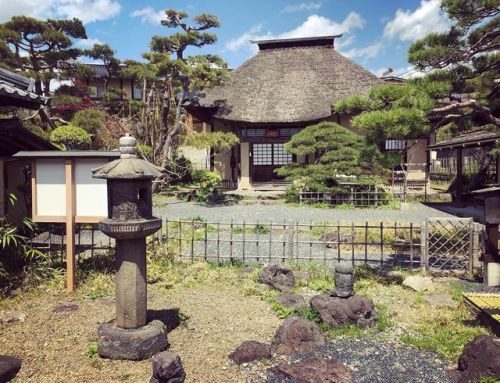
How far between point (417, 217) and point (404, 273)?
6232 mm

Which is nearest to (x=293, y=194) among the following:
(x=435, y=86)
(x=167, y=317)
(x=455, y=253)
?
(x=455, y=253)

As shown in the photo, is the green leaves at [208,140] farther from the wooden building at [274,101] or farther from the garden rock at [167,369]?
the garden rock at [167,369]

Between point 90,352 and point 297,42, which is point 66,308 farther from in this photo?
point 297,42

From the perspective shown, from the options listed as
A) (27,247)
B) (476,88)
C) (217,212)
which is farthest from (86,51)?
(476,88)

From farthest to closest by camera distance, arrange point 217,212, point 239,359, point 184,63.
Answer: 1. point 184,63
2. point 217,212
3. point 239,359

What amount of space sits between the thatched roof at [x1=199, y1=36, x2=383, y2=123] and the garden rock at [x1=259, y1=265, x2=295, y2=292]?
13.6 meters

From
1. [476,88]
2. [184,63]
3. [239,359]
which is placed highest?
[184,63]

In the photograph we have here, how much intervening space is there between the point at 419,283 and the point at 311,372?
3746mm

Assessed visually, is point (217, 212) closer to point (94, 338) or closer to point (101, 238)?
point (101, 238)

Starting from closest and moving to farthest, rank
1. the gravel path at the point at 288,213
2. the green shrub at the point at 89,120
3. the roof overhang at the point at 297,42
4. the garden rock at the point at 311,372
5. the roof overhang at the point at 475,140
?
the garden rock at the point at 311,372 < the roof overhang at the point at 475,140 < the gravel path at the point at 288,213 < the green shrub at the point at 89,120 < the roof overhang at the point at 297,42

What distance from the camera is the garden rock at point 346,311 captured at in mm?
5188

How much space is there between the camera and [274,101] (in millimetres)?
20969

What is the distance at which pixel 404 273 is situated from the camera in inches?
300

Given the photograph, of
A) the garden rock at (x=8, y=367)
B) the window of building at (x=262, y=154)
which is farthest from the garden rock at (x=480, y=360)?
the window of building at (x=262, y=154)
